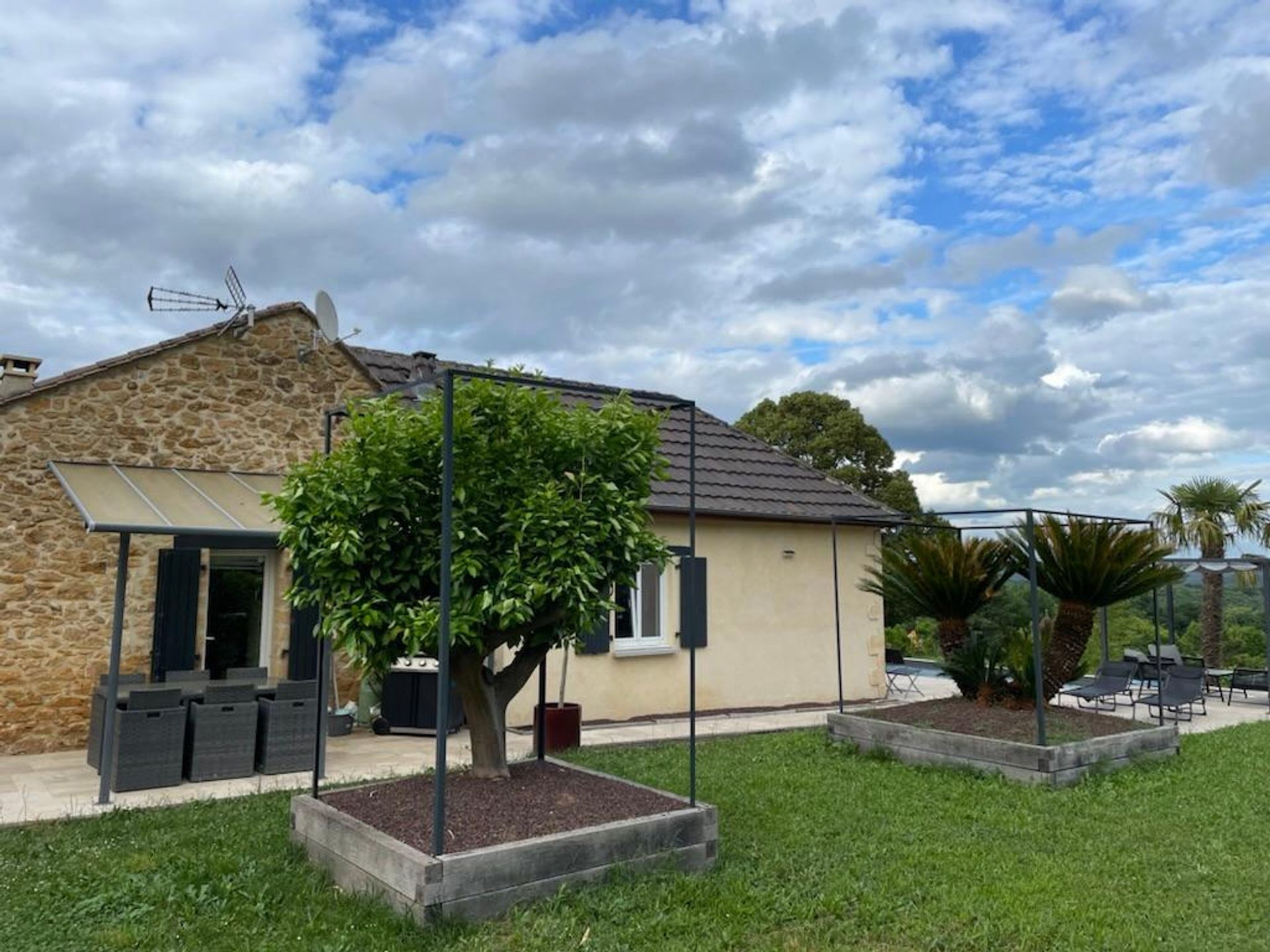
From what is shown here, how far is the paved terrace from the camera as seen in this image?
7234 millimetres

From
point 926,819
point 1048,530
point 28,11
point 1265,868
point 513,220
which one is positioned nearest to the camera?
point 1265,868

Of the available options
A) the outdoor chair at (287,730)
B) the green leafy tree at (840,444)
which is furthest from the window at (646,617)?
the green leafy tree at (840,444)

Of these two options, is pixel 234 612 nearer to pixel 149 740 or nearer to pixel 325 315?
pixel 149 740

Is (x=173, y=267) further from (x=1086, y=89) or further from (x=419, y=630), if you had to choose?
(x=1086, y=89)

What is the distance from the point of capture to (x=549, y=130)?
948 cm

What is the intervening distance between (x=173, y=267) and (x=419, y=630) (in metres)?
8.44

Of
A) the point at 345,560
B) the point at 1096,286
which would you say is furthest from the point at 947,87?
the point at 345,560

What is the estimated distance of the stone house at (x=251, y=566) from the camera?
934 centimetres

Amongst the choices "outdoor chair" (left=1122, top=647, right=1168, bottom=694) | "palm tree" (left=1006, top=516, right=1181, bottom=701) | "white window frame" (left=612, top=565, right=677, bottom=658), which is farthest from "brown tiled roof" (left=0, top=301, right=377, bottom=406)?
"outdoor chair" (left=1122, top=647, right=1168, bottom=694)

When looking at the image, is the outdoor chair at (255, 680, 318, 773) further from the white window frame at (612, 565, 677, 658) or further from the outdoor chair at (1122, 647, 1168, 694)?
the outdoor chair at (1122, 647, 1168, 694)

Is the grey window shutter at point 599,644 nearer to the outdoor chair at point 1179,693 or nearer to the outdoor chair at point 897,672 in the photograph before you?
the outdoor chair at point 897,672

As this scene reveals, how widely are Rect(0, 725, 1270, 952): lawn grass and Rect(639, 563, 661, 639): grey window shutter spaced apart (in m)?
4.67

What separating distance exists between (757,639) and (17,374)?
10.0 metres

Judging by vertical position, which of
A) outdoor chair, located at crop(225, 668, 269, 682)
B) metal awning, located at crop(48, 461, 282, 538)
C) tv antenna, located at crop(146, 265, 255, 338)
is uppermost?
tv antenna, located at crop(146, 265, 255, 338)
